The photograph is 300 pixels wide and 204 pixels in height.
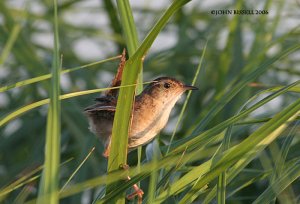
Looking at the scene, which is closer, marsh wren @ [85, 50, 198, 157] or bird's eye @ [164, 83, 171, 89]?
marsh wren @ [85, 50, 198, 157]

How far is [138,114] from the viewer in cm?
338

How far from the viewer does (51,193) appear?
2.03m

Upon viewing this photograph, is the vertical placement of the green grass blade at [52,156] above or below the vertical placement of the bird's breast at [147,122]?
below

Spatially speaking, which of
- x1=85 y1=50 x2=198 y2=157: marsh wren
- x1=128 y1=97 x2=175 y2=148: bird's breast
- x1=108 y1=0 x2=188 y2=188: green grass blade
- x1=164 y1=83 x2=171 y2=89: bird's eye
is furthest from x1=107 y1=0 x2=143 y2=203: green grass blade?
x1=164 y1=83 x2=171 y2=89: bird's eye

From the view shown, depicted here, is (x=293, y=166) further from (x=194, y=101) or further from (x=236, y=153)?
(x=194, y=101)

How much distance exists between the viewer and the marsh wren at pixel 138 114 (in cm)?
323

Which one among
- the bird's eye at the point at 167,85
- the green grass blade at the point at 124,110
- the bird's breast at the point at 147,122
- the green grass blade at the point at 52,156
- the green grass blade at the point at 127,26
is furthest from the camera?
the bird's eye at the point at 167,85

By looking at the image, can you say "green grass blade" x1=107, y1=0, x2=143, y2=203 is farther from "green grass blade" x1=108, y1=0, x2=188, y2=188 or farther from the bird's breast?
the bird's breast

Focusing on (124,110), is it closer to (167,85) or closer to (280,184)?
(280,184)

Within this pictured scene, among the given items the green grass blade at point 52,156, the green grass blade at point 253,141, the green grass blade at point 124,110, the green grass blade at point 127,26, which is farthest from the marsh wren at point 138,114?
the green grass blade at point 52,156

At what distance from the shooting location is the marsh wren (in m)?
3.23

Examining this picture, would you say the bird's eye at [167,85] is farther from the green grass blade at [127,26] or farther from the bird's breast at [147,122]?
the green grass blade at [127,26]

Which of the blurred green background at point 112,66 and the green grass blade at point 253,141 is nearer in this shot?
the green grass blade at point 253,141

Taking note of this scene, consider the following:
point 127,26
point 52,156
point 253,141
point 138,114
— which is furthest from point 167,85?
point 52,156
